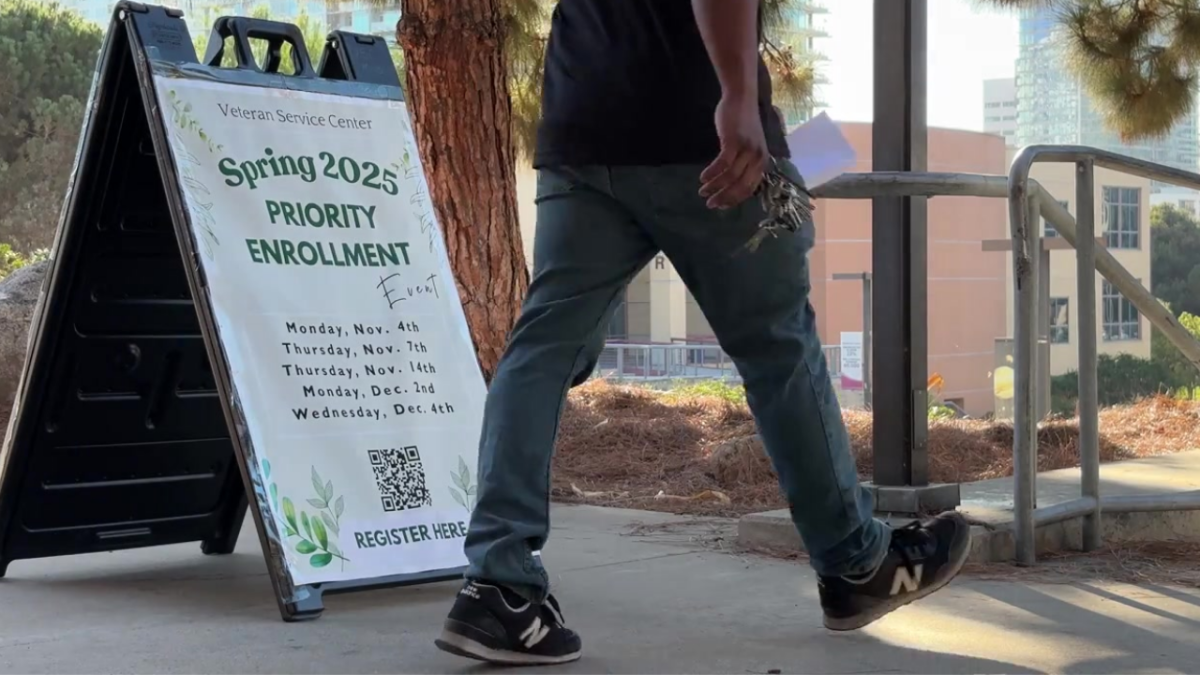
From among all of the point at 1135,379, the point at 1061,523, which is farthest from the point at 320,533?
the point at 1135,379

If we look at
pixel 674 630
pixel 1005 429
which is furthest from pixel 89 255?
pixel 1005 429

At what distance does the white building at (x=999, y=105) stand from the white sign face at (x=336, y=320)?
152ft

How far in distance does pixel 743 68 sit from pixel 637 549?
6.71ft

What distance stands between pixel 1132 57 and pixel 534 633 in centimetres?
926

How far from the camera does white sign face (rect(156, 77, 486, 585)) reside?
3420 millimetres

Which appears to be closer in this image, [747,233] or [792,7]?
[747,233]

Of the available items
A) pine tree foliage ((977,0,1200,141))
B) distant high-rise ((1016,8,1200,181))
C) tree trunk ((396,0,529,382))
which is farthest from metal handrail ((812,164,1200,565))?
pine tree foliage ((977,0,1200,141))

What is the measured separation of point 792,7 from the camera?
9.94m

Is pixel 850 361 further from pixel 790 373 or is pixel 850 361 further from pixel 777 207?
pixel 777 207

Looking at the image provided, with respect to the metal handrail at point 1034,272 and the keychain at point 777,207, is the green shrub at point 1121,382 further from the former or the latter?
the keychain at point 777,207

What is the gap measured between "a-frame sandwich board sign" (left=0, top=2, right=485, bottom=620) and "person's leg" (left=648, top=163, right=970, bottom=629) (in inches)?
41.3

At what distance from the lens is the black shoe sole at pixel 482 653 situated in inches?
108

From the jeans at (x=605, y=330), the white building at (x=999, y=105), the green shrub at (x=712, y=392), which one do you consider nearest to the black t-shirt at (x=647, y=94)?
the jeans at (x=605, y=330)

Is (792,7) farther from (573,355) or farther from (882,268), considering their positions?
(573,355)
